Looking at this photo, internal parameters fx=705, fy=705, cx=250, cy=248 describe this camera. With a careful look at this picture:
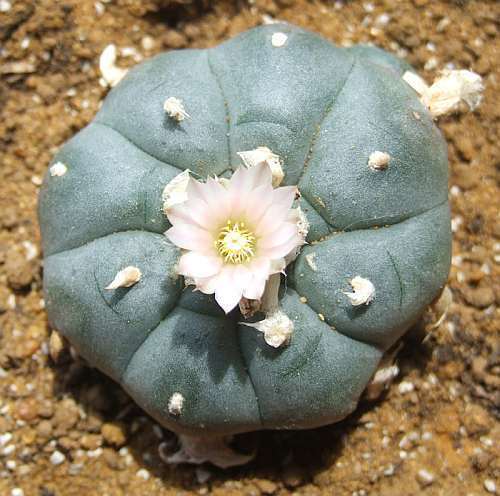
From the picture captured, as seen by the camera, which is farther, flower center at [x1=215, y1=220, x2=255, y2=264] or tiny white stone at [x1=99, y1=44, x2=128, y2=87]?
tiny white stone at [x1=99, y1=44, x2=128, y2=87]

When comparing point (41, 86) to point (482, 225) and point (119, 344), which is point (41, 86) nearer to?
point (119, 344)

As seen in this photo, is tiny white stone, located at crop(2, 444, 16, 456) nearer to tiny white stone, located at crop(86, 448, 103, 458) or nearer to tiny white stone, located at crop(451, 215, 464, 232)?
tiny white stone, located at crop(86, 448, 103, 458)

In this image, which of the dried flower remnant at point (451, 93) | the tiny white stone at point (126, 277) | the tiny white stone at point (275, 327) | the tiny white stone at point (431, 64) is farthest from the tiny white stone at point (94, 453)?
the tiny white stone at point (431, 64)

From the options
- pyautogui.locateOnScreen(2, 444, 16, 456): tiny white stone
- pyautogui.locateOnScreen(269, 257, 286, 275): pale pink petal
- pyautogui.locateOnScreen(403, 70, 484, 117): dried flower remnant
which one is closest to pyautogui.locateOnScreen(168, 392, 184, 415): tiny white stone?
pyautogui.locateOnScreen(269, 257, 286, 275): pale pink petal

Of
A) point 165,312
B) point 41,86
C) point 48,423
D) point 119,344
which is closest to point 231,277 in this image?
point 165,312

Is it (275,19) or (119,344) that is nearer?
(119,344)

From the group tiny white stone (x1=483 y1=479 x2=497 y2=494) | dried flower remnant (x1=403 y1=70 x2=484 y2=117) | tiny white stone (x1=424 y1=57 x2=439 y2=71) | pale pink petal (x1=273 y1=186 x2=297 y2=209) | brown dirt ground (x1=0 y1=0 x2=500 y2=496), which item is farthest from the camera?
tiny white stone (x1=424 y1=57 x2=439 y2=71)

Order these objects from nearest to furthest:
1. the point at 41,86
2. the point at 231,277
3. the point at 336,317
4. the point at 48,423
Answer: the point at 231,277 → the point at 336,317 → the point at 48,423 → the point at 41,86

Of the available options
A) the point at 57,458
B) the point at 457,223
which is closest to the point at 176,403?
the point at 57,458
